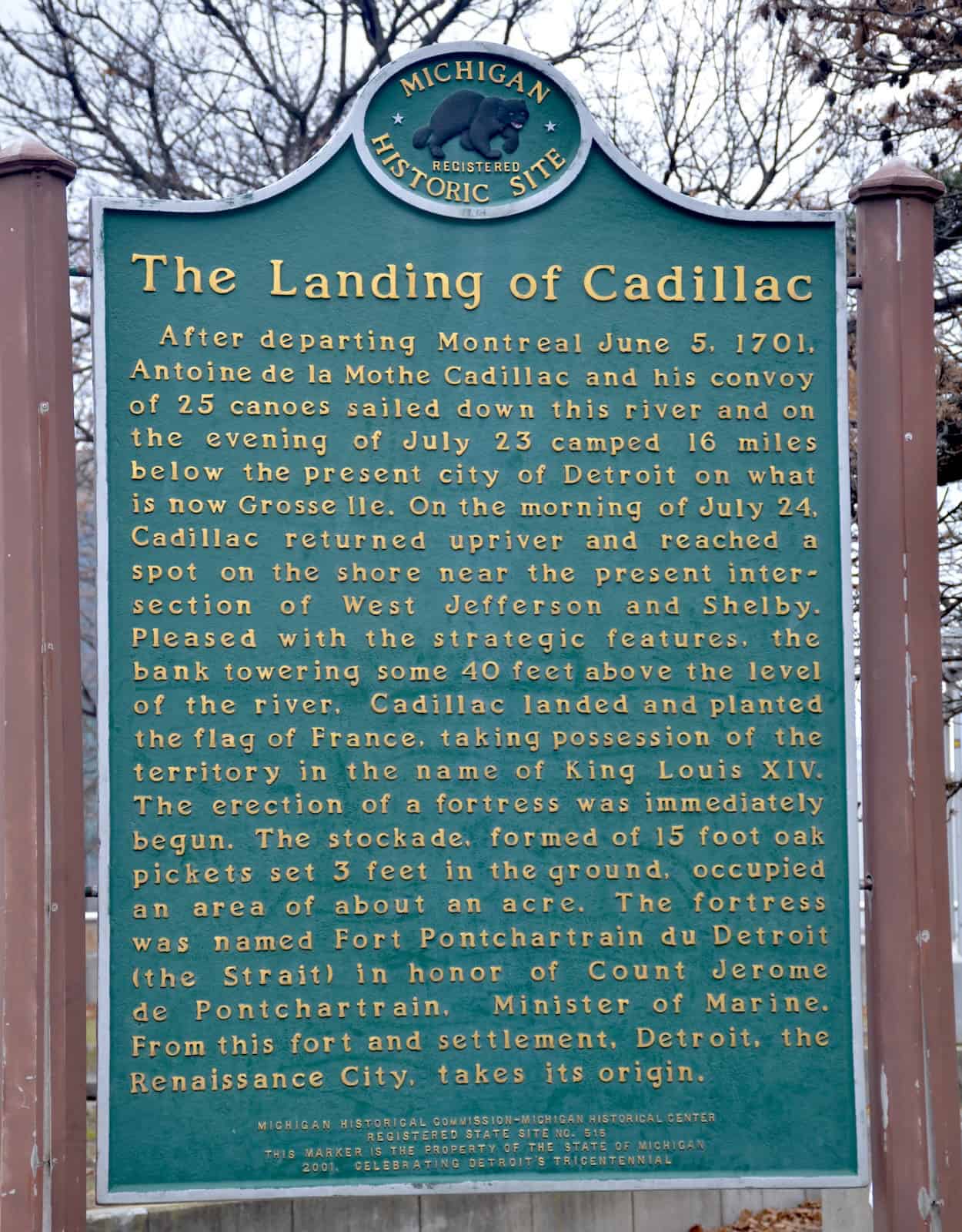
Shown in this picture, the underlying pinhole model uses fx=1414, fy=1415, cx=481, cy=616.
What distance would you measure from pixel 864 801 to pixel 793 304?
1.87 m

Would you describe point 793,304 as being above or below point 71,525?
above

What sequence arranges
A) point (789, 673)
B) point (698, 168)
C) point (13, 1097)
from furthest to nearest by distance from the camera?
point (698, 168) → point (789, 673) → point (13, 1097)

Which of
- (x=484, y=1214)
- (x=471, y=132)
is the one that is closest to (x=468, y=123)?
(x=471, y=132)

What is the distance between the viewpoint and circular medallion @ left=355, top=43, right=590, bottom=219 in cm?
520

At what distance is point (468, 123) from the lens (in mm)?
5227

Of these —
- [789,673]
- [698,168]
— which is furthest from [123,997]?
[698,168]

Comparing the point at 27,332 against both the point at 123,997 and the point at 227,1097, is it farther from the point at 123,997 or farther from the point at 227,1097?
the point at 227,1097

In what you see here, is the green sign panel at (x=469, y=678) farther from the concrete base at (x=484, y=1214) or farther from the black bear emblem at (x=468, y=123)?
→ the concrete base at (x=484, y=1214)

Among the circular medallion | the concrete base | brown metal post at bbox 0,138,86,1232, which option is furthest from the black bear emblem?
the concrete base

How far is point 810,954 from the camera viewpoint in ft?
16.5

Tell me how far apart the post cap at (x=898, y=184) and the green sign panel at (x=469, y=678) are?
333 millimetres

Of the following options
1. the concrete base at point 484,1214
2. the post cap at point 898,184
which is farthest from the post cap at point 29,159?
the concrete base at point 484,1214

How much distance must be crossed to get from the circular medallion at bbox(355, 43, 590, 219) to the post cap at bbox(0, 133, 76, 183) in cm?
109

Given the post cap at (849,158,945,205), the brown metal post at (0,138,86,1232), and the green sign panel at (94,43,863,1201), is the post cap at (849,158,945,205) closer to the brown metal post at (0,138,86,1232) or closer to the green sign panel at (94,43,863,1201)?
the green sign panel at (94,43,863,1201)
